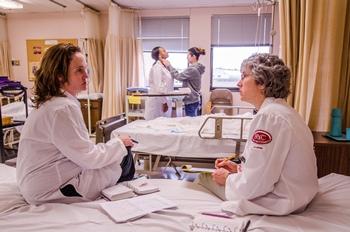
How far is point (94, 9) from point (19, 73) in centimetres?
219

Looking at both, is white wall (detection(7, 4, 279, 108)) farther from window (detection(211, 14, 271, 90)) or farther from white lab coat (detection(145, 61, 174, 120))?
white lab coat (detection(145, 61, 174, 120))

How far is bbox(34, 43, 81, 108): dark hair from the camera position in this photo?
1.39 m

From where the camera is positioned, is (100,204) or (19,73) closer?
(100,204)

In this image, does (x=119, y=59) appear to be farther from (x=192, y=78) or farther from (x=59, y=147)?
(x=59, y=147)

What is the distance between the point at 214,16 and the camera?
5.15 meters

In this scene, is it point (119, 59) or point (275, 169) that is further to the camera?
point (119, 59)

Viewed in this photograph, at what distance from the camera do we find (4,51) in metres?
5.87

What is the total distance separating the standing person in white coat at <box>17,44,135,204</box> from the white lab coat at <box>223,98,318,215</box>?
0.71 metres

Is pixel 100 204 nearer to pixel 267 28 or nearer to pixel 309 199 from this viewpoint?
pixel 309 199

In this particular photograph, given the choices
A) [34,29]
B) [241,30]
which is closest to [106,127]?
[241,30]

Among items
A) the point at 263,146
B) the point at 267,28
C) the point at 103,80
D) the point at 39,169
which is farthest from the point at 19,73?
the point at 263,146

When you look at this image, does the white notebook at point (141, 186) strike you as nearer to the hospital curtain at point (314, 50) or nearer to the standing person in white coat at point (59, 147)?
the standing person in white coat at point (59, 147)

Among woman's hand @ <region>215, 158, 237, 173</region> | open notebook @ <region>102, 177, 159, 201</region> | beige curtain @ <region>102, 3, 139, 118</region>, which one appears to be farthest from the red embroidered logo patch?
beige curtain @ <region>102, 3, 139, 118</region>

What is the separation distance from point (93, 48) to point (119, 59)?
621 millimetres
